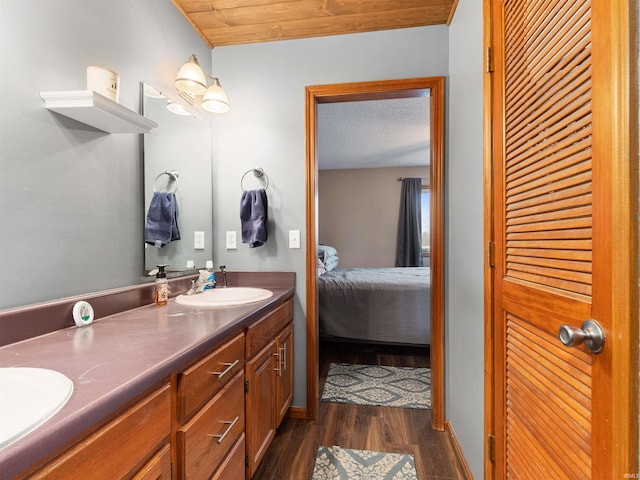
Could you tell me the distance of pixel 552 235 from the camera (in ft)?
2.58

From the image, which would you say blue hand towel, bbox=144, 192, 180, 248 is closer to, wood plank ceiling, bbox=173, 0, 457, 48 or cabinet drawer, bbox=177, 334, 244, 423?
cabinet drawer, bbox=177, 334, 244, 423

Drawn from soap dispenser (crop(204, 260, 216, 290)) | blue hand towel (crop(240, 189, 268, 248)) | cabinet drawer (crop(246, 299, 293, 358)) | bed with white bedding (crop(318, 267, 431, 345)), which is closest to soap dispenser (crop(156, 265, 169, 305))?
soap dispenser (crop(204, 260, 216, 290))

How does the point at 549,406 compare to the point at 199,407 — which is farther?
the point at 199,407

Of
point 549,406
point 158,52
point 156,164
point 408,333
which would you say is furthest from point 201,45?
point 408,333

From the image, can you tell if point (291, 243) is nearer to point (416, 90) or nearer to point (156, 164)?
point (156, 164)

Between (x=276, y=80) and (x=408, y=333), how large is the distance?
2500 millimetres

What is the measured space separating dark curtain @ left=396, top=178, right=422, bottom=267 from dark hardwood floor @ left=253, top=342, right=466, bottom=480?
3752 millimetres

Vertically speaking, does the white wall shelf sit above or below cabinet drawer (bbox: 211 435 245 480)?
above

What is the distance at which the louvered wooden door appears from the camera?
2.01 feet

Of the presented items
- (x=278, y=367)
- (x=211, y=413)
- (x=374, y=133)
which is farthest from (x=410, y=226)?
(x=211, y=413)

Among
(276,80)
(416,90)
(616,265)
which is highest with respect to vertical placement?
(276,80)

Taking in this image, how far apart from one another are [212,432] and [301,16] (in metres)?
2.16

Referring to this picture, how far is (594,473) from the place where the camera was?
0.63 m

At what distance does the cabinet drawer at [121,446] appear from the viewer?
522 millimetres
